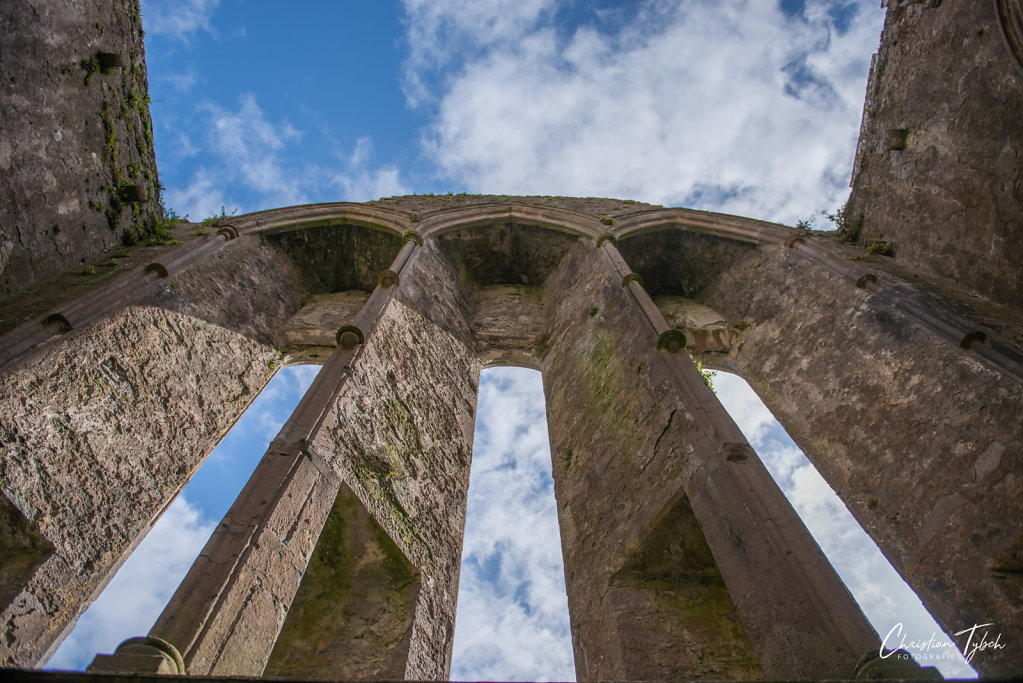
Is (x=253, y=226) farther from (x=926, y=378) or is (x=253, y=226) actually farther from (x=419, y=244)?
(x=926, y=378)

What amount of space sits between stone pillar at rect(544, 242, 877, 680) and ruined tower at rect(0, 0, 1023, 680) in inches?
0.7

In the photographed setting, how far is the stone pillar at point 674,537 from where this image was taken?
2.55 metres

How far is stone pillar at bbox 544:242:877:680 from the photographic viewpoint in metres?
2.55

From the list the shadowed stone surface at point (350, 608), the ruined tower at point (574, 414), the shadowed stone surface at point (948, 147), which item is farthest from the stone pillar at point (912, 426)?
the shadowed stone surface at point (350, 608)

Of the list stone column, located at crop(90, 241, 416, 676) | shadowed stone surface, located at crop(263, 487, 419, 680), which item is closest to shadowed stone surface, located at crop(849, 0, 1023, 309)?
shadowed stone surface, located at crop(263, 487, 419, 680)

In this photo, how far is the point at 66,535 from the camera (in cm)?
402

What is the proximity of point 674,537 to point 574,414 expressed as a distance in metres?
1.68

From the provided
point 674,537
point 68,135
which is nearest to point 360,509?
point 674,537

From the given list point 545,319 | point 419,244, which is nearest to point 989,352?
point 545,319

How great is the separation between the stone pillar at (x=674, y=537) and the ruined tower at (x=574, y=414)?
0.06ft

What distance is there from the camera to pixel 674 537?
3721 mm

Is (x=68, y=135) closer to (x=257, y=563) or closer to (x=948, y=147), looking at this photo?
(x=257, y=563)

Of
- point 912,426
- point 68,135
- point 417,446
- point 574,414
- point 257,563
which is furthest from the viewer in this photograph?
point 68,135

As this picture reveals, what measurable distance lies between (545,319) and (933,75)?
429 cm
